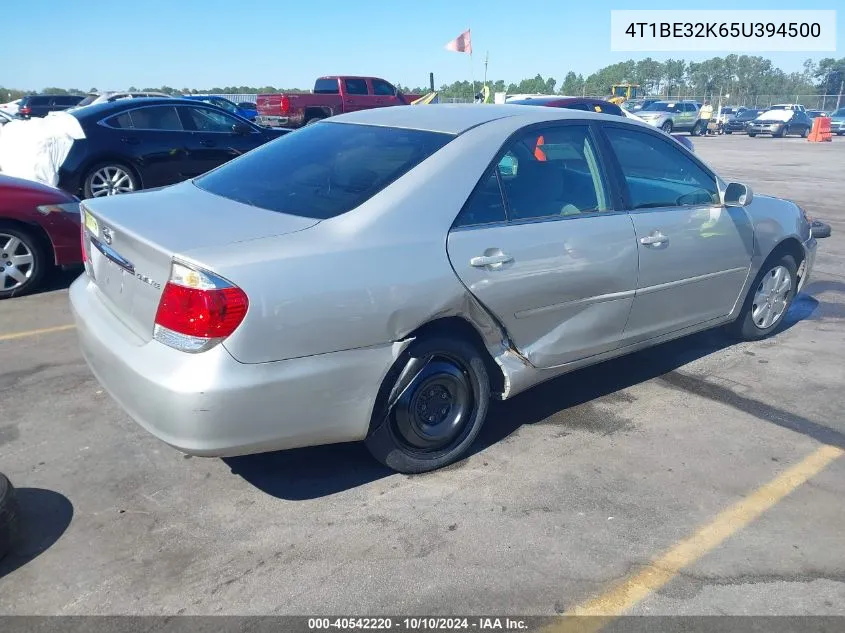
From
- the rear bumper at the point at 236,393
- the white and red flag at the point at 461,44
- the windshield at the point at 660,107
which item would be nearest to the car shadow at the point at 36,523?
the rear bumper at the point at 236,393

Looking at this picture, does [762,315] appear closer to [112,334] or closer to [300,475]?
[300,475]

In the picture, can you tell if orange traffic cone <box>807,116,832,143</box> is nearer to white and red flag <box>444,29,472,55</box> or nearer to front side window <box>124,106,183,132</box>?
white and red flag <box>444,29,472,55</box>

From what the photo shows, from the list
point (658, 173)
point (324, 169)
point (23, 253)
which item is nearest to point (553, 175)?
point (658, 173)

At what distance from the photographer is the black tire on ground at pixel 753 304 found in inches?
197

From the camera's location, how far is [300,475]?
11.0ft

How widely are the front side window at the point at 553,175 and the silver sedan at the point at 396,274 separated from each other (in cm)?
1

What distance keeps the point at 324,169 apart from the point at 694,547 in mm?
2329

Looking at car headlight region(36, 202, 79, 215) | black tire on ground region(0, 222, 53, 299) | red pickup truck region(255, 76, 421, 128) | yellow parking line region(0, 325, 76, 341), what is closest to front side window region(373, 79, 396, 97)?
red pickup truck region(255, 76, 421, 128)

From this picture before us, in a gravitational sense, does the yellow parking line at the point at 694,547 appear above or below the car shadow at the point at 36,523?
below

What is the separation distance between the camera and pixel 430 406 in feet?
10.9

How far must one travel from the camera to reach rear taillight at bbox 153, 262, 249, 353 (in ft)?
8.58

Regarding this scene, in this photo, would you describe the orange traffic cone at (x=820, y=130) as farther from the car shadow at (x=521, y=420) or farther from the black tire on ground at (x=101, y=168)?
the black tire on ground at (x=101, y=168)

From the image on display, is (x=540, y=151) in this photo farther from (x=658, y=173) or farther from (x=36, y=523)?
(x=36, y=523)

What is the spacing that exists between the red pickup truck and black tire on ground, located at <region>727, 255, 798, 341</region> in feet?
60.6
